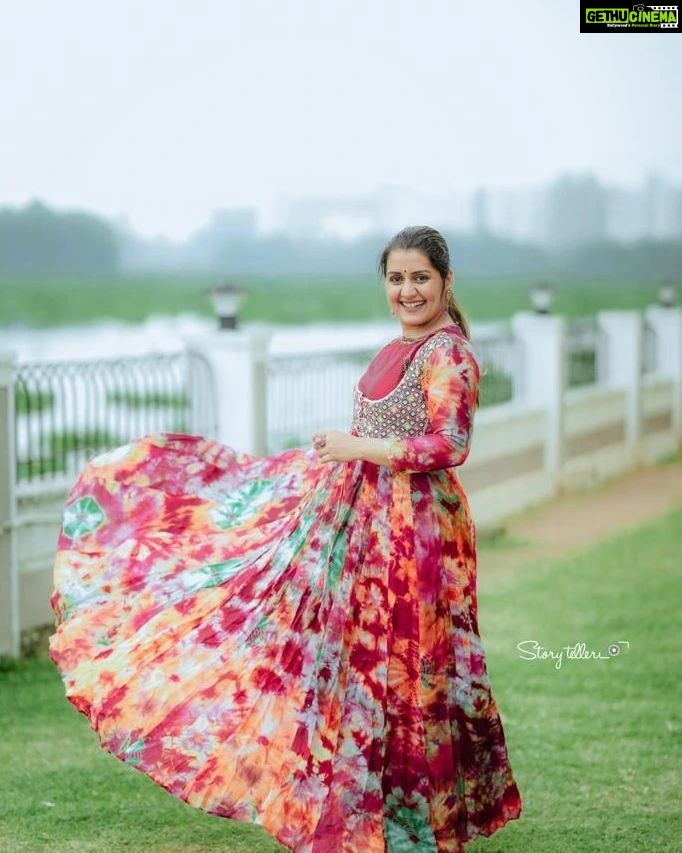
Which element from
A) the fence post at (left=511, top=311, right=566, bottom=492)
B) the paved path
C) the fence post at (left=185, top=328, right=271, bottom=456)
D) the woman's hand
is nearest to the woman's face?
the woman's hand

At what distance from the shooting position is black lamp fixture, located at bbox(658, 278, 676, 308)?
43.0ft

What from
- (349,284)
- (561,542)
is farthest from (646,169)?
(561,542)

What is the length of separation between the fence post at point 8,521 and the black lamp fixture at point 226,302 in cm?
180

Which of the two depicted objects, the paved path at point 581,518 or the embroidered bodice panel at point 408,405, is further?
the paved path at point 581,518

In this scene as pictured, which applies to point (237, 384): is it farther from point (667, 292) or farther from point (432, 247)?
point (667, 292)

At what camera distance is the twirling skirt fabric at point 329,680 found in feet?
8.63

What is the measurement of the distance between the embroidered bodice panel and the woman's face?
0.06 metres

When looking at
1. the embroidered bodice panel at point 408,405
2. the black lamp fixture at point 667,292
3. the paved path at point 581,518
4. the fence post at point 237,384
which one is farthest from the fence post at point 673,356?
the embroidered bodice panel at point 408,405

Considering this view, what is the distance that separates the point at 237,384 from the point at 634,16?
9.69 ft

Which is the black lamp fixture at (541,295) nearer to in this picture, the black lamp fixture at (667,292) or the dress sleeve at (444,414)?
the black lamp fixture at (667,292)

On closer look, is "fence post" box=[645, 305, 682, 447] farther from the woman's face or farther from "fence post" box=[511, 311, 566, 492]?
the woman's face

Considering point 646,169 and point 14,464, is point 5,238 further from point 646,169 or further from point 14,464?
point 14,464

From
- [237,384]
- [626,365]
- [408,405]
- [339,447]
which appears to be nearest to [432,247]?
[408,405]

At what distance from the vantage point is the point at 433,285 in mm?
2736
